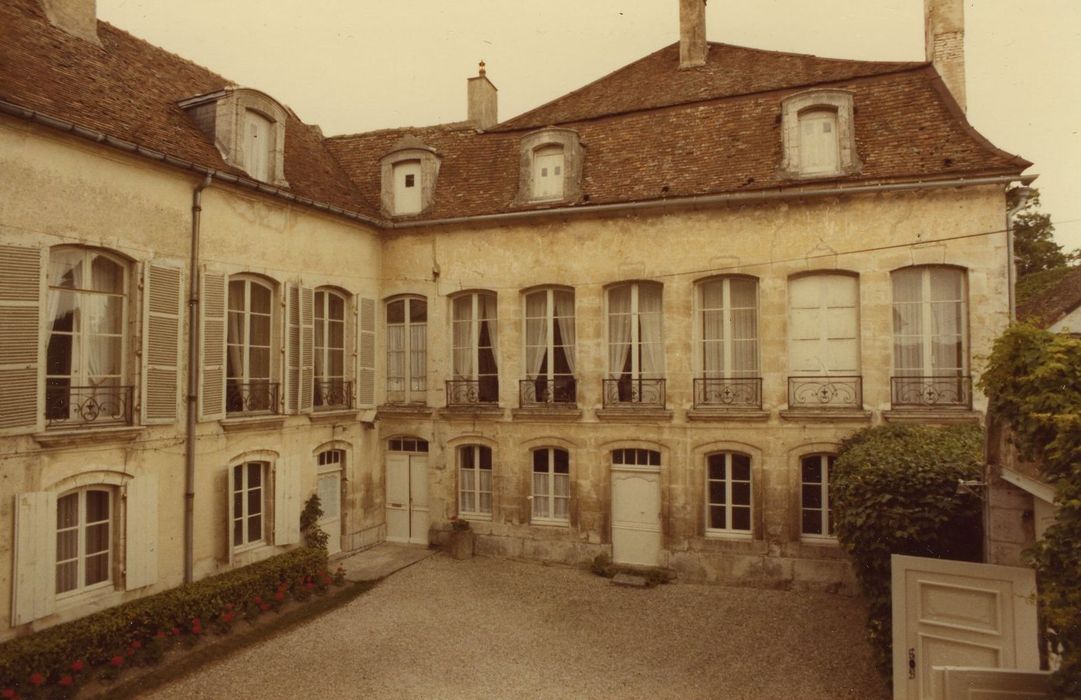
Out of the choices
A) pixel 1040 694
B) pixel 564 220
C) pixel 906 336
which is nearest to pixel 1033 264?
pixel 906 336

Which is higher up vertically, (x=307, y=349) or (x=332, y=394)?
(x=307, y=349)

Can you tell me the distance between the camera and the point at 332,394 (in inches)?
497

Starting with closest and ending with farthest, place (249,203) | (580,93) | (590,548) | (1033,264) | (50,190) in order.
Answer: (50,190) < (249,203) < (590,548) < (580,93) < (1033,264)

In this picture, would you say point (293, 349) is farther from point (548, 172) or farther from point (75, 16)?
point (75, 16)

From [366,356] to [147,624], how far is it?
633 cm

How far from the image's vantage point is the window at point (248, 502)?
10562 mm

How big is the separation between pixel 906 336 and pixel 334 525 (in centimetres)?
1070

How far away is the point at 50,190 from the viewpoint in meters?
8.14

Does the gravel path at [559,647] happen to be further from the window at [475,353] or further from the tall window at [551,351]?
the window at [475,353]

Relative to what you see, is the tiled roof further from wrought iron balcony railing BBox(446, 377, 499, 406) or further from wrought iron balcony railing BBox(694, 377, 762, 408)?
wrought iron balcony railing BBox(694, 377, 762, 408)

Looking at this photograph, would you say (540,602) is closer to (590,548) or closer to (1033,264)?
(590,548)

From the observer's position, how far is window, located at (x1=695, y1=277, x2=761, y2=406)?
11.5 metres

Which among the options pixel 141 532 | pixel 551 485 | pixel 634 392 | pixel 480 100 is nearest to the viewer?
pixel 141 532

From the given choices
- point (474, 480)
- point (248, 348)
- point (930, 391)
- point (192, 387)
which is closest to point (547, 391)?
point (474, 480)
